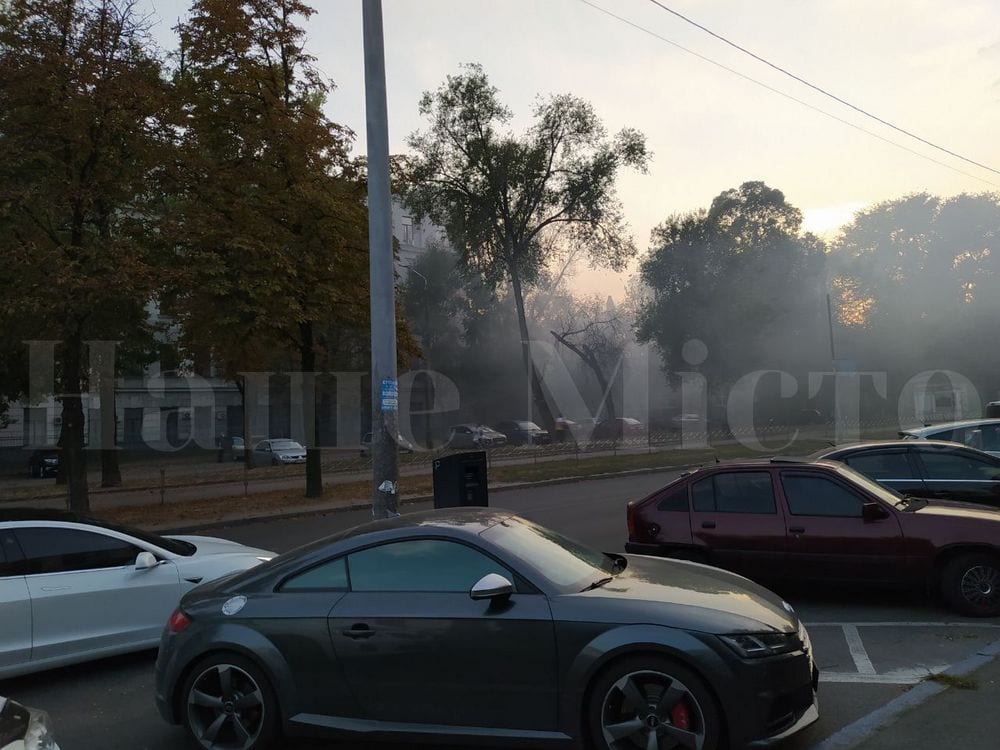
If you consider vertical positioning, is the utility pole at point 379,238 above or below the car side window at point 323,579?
above

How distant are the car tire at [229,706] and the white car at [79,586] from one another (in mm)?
2113

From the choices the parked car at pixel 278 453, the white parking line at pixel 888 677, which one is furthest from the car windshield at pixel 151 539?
the parked car at pixel 278 453

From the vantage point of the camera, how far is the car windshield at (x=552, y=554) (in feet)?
15.1

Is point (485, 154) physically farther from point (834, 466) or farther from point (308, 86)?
point (834, 466)

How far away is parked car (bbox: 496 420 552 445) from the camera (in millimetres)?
45594

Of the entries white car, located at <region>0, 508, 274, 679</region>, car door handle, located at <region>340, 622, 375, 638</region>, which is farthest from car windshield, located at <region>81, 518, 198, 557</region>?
car door handle, located at <region>340, 622, 375, 638</region>

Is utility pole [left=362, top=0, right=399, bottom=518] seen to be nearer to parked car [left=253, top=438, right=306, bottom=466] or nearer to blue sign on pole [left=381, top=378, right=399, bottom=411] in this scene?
blue sign on pole [left=381, top=378, right=399, bottom=411]

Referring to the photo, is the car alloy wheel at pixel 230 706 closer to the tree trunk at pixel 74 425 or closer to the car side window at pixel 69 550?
the car side window at pixel 69 550

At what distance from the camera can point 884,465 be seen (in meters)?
9.87

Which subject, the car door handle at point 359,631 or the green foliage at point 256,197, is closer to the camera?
the car door handle at point 359,631

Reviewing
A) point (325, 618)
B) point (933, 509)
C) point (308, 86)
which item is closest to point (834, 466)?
point (933, 509)

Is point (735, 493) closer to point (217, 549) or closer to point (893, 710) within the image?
point (893, 710)

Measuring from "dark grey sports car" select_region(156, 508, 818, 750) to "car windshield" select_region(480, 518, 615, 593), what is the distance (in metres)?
0.02

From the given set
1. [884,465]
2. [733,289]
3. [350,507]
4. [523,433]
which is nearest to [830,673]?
[884,465]
